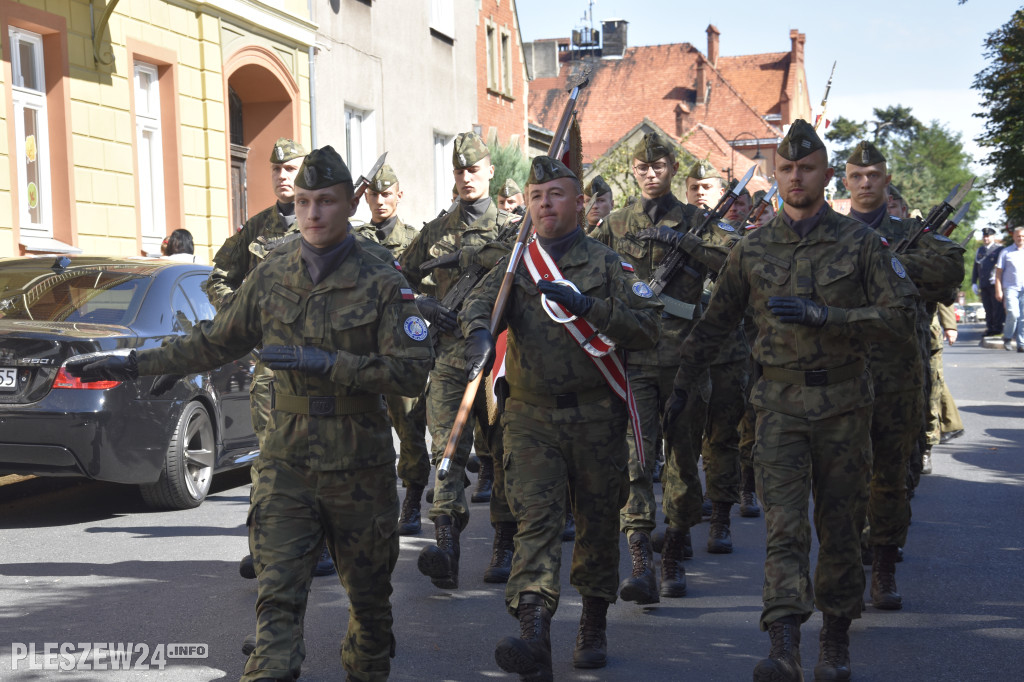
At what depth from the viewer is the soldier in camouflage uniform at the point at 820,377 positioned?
16.9 feet

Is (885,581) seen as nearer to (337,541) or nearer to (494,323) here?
(494,323)

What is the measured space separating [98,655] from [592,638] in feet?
6.83

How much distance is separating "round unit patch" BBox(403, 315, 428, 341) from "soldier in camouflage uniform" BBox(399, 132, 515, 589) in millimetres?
2513

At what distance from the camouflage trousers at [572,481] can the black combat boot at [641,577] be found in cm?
89

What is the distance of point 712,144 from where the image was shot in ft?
237

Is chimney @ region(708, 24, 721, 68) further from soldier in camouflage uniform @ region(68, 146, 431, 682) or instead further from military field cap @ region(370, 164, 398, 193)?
soldier in camouflage uniform @ region(68, 146, 431, 682)

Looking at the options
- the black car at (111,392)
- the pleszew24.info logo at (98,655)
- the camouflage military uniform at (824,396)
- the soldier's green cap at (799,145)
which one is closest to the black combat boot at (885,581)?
the camouflage military uniform at (824,396)

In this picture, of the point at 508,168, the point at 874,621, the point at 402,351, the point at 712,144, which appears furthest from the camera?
the point at 712,144

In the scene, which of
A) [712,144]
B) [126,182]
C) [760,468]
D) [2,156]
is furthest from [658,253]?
[712,144]

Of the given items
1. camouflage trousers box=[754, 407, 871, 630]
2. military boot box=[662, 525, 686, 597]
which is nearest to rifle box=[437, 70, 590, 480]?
camouflage trousers box=[754, 407, 871, 630]

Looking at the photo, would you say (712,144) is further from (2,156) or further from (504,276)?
(504,276)

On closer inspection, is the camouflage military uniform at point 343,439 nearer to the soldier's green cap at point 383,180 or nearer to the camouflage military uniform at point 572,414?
the camouflage military uniform at point 572,414

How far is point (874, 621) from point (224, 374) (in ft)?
16.8

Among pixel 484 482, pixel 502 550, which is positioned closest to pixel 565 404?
pixel 502 550
